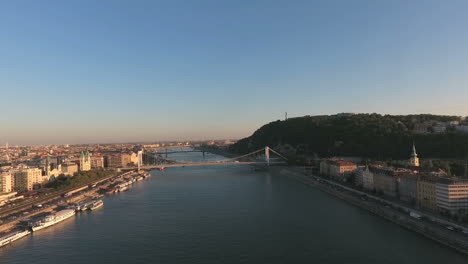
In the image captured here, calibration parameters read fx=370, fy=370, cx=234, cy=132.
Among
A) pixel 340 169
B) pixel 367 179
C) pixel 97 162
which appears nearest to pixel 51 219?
pixel 367 179

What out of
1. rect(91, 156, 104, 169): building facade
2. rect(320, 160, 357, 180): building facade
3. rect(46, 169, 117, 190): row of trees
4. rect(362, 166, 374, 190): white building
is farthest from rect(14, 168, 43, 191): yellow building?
rect(362, 166, 374, 190): white building

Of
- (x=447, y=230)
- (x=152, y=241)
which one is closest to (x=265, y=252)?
(x=152, y=241)

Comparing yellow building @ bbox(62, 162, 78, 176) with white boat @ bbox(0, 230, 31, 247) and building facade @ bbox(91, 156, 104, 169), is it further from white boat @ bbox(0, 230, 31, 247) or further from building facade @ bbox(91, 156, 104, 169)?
white boat @ bbox(0, 230, 31, 247)

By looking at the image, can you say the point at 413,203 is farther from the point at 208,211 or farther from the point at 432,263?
the point at 208,211

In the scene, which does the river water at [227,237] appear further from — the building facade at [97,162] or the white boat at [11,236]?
the building facade at [97,162]

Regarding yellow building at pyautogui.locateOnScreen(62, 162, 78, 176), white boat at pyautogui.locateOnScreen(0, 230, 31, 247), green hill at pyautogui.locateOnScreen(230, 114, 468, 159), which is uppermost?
green hill at pyautogui.locateOnScreen(230, 114, 468, 159)

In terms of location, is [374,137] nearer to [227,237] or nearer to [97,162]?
[227,237]

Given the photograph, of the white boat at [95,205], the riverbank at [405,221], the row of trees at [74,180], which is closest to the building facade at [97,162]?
the row of trees at [74,180]
